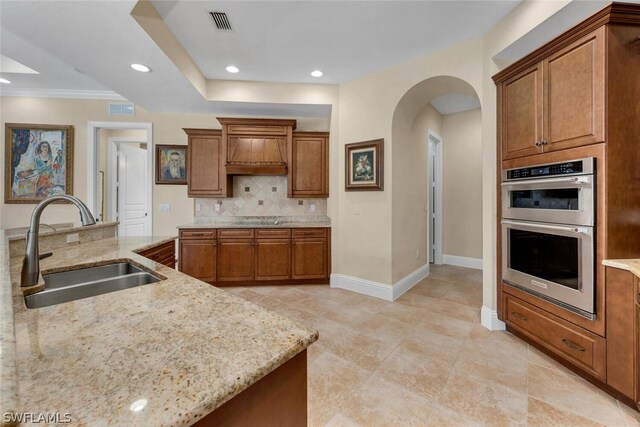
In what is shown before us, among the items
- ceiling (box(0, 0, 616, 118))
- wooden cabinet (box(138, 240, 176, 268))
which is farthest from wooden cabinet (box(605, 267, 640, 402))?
wooden cabinet (box(138, 240, 176, 268))

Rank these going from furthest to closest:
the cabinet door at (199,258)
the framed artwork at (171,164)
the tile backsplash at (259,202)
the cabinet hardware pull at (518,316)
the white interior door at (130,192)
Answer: the white interior door at (130,192) < the tile backsplash at (259,202) < the framed artwork at (171,164) < the cabinet door at (199,258) < the cabinet hardware pull at (518,316)

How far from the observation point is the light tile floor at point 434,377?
4.92ft

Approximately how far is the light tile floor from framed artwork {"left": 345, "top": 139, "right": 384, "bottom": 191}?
154cm

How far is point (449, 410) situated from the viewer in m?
1.54

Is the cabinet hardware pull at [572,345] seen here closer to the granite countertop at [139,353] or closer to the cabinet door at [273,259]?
the granite countertop at [139,353]

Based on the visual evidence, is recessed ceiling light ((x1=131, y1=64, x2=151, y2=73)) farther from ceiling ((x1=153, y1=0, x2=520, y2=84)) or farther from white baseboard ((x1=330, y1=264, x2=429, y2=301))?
white baseboard ((x1=330, y1=264, x2=429, y2=301))

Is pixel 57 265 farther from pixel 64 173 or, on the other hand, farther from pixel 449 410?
pixel 64 173

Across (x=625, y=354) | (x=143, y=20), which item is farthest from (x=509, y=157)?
(x=143, y=20)

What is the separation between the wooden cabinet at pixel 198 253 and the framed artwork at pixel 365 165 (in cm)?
208

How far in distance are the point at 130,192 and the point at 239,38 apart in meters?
3.70

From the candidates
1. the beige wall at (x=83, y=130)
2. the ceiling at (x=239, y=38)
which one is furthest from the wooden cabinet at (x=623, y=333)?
the beige wall at (x=83, y=130)

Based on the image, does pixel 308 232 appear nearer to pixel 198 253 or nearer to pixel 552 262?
pixel 198 253

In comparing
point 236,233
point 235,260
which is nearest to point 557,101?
point 236,233

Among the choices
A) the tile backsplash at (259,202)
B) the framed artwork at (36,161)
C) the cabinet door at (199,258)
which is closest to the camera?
the cabinet door at (199,258)
